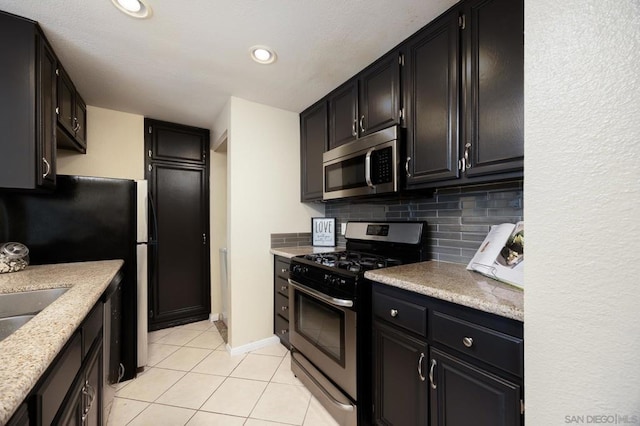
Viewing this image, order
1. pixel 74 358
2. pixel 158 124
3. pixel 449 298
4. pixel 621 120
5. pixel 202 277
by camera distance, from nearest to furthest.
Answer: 1. pixel 621 120
2. pixel 74 358
3. pixel 449 298
4. pixel 158 124
5. pixel 202 277

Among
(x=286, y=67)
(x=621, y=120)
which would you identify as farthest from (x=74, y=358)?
(x=286, y=67)

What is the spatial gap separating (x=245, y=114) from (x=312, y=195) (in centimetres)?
101

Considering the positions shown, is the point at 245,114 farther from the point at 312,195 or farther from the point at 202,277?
the point at 202,277

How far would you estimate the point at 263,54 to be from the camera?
170 centimetres

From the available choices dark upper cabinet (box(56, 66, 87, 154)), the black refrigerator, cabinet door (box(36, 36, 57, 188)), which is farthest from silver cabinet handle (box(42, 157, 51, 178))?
dark upper cabinet (box(56, 66, 87, 154))

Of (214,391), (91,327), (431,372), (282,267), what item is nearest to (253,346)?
(214,391)

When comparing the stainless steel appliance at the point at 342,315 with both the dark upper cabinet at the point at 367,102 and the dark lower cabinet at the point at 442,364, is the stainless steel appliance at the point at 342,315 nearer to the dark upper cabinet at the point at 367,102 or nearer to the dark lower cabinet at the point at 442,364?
the dark lower cabinet at the point at 442,364

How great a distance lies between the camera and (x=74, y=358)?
2.78 feet

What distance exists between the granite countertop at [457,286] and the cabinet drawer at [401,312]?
8cm

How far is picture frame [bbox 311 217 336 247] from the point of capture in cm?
262

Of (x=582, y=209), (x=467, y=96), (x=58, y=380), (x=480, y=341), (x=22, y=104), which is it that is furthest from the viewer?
(x=22, y=104)

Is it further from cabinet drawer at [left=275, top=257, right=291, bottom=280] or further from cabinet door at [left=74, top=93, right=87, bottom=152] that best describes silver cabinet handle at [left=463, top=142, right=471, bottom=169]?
cabinet door at [left=74, top=93, right=87, bottom=152]

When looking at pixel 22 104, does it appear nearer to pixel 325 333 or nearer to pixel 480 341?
pixel 325 333

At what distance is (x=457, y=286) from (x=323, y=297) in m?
0.81
